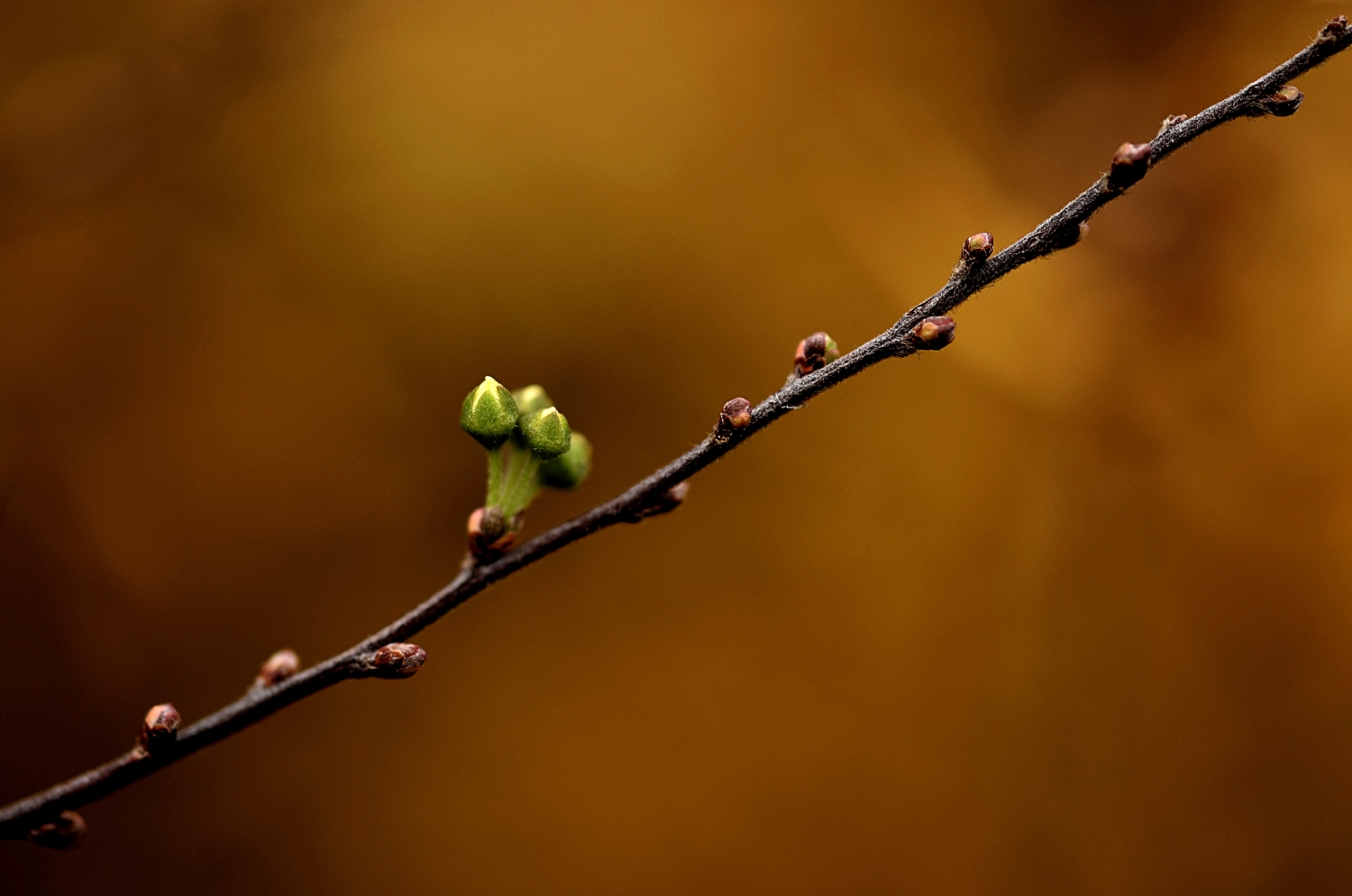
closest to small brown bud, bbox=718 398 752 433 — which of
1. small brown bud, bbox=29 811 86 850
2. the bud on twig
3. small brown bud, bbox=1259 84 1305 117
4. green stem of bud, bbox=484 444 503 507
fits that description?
the bud on twig

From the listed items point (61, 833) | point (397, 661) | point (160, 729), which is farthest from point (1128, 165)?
point (61, 833)

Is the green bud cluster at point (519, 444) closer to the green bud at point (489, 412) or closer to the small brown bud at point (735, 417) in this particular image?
the green bud at point (489, 412)

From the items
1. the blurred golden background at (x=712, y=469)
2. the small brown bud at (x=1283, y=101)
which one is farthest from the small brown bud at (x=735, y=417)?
the blurred golden background at (x=712, y=469)

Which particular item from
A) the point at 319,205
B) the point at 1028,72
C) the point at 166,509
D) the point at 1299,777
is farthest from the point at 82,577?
the point at 1299,777

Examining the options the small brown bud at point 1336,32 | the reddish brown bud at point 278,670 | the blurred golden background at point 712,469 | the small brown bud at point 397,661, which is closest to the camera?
the small brown bud at point 1336,32

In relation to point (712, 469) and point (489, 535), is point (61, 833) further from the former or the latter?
point (712, 469)

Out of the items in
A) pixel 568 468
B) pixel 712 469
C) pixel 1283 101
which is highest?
pixel 712 469
